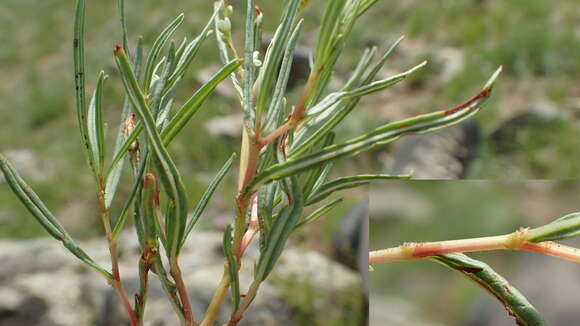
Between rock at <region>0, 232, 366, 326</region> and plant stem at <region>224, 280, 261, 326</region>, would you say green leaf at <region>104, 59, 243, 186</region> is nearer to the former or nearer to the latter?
plant stem at <region>224, 280, 261, 326</region>

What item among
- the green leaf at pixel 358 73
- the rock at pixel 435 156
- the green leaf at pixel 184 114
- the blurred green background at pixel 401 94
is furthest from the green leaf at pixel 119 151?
the blurred green background at pixel 401 94

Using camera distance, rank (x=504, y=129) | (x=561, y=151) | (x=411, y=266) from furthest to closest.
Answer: (x=504, y=129)
(x=561, y=151)
(x=411, y=266)

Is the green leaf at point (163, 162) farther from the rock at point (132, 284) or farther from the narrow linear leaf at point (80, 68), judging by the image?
the rock at point (132, 284)

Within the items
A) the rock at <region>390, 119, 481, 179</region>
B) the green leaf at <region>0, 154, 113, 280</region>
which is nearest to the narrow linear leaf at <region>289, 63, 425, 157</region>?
the green leaf at <region>0, 154, 113, 280</region>

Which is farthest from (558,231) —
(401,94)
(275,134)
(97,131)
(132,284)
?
(401,94)

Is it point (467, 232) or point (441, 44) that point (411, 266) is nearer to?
point (467, 232)

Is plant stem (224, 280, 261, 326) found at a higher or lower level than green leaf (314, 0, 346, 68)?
lower

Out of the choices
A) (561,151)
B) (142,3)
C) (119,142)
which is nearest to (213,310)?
(119,142)
